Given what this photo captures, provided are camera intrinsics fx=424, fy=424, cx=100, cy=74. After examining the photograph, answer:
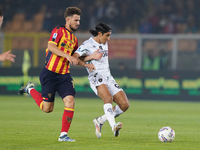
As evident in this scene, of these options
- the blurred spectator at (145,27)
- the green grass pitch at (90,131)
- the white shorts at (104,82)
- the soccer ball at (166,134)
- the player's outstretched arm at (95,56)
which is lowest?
the green grass pitch at (90,131)

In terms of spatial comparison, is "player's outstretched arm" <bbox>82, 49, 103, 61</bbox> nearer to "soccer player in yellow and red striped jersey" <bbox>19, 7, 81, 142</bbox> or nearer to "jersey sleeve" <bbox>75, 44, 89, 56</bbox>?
"jersey sleeve" <bbox>75, 44, 89, 56</bbox>

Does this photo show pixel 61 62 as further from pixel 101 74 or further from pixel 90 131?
pixel 90 131

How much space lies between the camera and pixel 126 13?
866 inches

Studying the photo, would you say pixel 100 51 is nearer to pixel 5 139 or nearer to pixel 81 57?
pixel 81 57

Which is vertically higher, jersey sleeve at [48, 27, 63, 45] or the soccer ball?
jersey sleeve at [48, 27, 63, 45]

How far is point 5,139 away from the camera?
6.90 meters

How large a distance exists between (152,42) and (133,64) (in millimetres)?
1271

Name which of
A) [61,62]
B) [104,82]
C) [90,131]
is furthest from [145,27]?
[61,62]

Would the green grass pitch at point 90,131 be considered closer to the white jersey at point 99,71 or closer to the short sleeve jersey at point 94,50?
the white jersey at point 99,71

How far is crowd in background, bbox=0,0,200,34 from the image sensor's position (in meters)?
21.0

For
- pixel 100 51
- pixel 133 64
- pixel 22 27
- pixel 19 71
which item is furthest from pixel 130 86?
pixel 100 51

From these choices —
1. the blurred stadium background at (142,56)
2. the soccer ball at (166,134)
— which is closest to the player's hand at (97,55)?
the soccer ball at (166,134)

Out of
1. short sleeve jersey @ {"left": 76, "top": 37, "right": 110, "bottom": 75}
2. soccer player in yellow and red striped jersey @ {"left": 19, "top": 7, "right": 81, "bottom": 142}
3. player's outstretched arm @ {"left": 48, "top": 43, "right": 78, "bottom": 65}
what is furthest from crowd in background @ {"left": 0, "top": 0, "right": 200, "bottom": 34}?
player's outstretched arm @ {"left": 48, "top": 43, "right": 78, "bottom": 65}

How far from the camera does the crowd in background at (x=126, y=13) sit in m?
21.0
